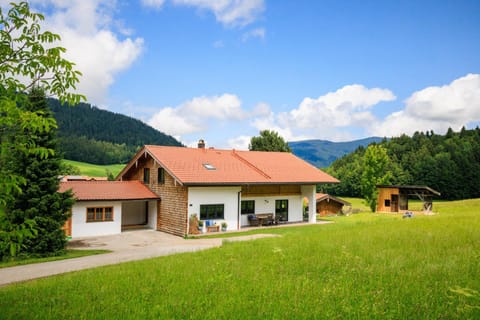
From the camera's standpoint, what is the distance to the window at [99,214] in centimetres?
2147

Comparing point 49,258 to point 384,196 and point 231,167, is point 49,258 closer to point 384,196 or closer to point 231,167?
point 231,167

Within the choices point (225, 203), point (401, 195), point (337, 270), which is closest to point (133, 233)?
point (225, 203)

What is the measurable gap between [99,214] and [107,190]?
1676 mm

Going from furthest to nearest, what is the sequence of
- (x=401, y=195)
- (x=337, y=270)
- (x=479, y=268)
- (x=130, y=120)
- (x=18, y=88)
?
(x=130, y=120) < (x=401, y=195) < (x=337, y=270) < (x=479, y=268) < (x=18, y=88)

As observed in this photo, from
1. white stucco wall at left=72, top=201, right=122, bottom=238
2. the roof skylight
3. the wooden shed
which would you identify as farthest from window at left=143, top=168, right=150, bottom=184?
the wooden shed

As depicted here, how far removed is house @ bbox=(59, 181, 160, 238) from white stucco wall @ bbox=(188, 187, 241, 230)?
10.8 ft

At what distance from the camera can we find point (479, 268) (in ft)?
26.3

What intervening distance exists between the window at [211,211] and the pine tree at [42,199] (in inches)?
314

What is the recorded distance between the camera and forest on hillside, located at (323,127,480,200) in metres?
63.7

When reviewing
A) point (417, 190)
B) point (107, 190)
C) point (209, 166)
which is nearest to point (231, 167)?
point (209, 166)

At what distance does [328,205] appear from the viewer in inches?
1714

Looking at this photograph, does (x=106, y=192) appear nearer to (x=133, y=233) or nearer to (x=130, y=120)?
(x=133, y=233)

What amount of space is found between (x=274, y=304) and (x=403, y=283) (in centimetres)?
271

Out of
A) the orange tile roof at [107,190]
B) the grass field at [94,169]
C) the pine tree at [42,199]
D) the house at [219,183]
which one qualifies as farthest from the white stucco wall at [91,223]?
the grass field at [94,169]
